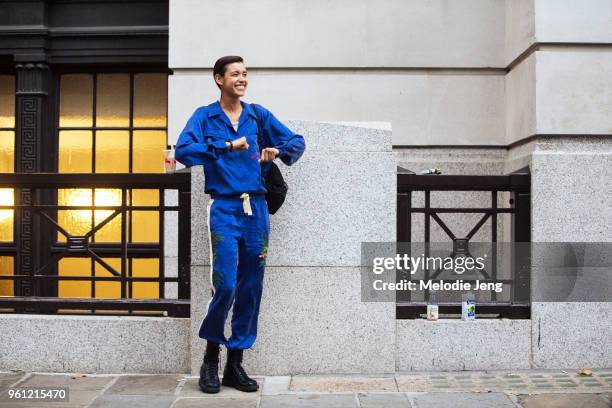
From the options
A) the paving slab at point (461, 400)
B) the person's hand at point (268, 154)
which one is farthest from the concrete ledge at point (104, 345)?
the paving slab at point (461, 400)

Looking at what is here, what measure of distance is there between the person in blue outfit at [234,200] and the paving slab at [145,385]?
1.01ft

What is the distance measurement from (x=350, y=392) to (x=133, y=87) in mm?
4983

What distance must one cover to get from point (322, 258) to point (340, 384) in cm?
97

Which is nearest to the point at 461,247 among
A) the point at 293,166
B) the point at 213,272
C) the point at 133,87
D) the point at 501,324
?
the point at 501,324

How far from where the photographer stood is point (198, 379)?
573 cm

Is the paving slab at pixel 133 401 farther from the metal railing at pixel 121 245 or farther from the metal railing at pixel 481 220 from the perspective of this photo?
the metal railing at pixel 481 220

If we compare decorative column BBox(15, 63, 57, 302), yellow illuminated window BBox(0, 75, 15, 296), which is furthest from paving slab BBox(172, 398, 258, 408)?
yellow illuminated window BBox(0, 75, 15, 296)

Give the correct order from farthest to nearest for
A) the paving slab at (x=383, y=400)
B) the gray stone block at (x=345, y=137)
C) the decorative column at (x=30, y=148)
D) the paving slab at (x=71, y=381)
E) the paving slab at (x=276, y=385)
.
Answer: the decorative column at (x=30, y=148) < the gray stone block at (x=345, y=137) < the paving slab at (x=71, y=381) < the paving slab at (x=276, y=385) < the paving slab at (x=383, y=400)

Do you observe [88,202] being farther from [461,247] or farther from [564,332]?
[564,332]

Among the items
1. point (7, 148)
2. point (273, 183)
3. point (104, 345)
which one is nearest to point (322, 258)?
point (273, 183)

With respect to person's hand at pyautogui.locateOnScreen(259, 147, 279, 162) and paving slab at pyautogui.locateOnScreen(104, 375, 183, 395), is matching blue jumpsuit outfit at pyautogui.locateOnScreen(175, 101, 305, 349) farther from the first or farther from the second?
paving slab at pyautogui.locateOnScreen(104, 375, 183, 395)

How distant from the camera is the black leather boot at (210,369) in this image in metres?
5.36

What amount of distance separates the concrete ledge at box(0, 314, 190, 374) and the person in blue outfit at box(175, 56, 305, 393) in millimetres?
584

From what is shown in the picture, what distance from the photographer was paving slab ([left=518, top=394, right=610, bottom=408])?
497 cm
